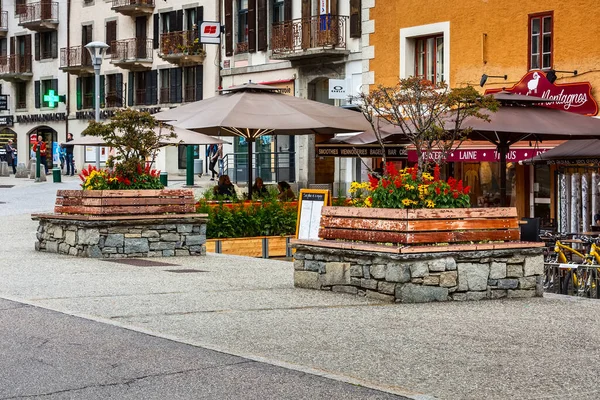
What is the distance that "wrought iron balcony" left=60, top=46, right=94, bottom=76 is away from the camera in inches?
2383

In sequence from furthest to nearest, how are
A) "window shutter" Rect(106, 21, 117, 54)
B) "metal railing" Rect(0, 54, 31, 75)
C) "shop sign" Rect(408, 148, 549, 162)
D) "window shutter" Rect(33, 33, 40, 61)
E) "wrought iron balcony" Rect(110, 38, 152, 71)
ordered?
"metal railing" Rect(0, 54, 31, 75)
"window shutter" Rect(33, 33, 40, 61)
"window shutter" Rect(106, 21, 117, 54)
"wrought iron balcony" Rect(110, 38, 152, 71)
"shop sign" Rect(408, 148, 549, 162)

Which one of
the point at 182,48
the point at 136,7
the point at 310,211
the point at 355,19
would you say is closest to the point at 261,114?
the point at 310,211

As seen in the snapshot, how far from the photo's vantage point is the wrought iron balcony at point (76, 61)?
2383 inches

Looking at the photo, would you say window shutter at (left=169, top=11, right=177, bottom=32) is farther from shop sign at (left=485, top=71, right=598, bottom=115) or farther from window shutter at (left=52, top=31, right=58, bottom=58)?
shop sign at (left=485, top=71, right=598, bottom=115)

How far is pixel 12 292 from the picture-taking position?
12.8m

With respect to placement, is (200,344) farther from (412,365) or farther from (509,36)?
(509,36)

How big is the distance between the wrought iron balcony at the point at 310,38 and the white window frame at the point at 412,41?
3.09 m

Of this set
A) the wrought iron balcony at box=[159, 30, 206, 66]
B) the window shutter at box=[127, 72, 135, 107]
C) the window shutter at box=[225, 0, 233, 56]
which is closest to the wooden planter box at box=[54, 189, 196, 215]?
the window shutter at box=[225, 0, 233, 56]

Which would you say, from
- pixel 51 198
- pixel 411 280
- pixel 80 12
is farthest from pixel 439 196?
pixel 80 12

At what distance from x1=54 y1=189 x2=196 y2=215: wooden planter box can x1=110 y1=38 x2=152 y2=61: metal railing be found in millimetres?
39048

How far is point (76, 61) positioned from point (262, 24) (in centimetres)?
2654

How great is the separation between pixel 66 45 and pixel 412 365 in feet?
186

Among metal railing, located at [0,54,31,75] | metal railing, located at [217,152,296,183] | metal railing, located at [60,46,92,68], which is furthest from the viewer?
metal railing, located at [0,54,31,75]

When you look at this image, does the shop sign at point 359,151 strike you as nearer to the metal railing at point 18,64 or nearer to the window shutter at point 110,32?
the window shutter at point 110,32
